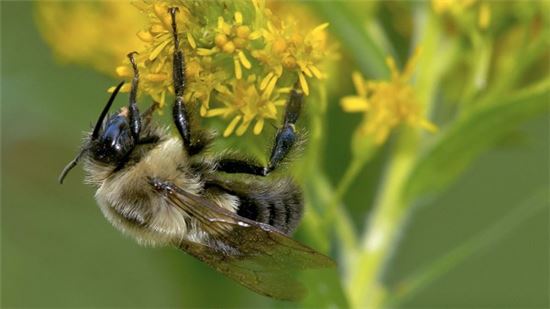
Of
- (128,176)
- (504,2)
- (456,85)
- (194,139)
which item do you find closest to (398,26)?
(456,85)

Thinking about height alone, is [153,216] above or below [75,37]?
below

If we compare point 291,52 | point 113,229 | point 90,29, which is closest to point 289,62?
point 291,52

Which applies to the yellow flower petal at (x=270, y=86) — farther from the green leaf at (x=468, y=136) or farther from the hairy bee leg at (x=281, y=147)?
the green leaf at (x=468, y=136)

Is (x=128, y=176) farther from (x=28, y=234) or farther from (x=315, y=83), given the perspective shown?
(x=28, y=234)

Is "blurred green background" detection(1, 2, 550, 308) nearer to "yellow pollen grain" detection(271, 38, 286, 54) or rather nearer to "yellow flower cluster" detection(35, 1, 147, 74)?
→ "yellow flower cluster" detection(35, 1, 147, 74)

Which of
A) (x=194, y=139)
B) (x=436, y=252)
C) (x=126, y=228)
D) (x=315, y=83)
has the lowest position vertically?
(x=126, y=228)

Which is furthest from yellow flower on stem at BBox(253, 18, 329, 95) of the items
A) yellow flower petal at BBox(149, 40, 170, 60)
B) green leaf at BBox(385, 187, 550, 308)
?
green leaf at BBox(385, 187, 550, 308)

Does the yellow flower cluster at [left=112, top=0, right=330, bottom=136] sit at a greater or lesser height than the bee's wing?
greater
